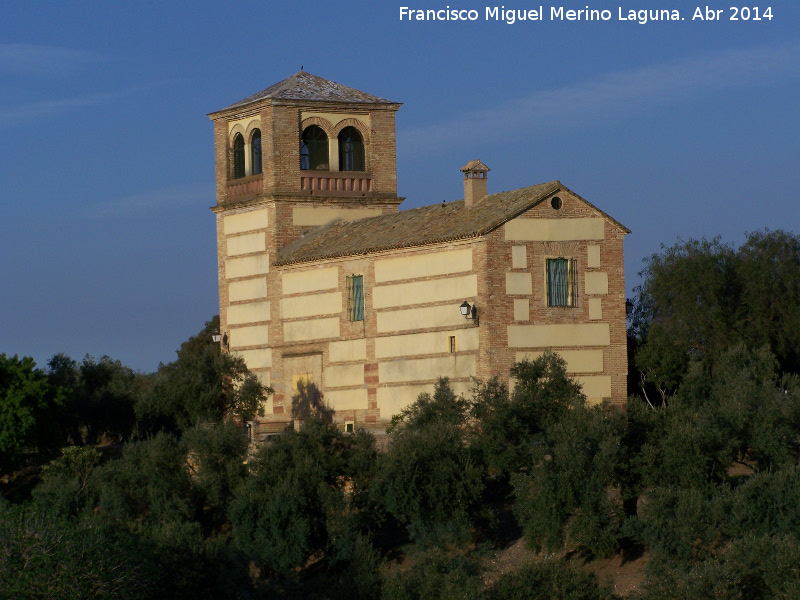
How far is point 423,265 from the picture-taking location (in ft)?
147

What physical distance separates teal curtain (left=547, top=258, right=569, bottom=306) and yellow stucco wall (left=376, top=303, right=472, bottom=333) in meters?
2.46

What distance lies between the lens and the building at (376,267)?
43500 mm

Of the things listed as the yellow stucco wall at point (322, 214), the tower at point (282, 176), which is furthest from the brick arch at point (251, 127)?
the yellow stucco wall at point (322, 214)

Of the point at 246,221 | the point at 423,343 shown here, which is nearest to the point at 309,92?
the point at 246,221

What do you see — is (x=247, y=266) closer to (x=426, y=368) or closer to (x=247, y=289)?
(x=247, y=289)

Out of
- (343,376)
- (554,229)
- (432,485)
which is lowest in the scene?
(432,485)

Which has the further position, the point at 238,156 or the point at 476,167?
the point at 238,156

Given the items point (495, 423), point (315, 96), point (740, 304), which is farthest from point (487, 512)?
point (315, 96)

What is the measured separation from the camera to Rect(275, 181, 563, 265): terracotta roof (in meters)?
43.9

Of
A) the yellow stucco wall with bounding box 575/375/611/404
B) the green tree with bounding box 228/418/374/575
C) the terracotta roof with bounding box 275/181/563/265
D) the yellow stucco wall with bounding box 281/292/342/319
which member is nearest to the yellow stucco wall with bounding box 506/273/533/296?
the terracotta roof with bounding box 275/181/563/265

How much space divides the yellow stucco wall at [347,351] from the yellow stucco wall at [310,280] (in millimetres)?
1694

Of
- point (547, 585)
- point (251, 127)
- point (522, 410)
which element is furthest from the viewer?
point (251, 127)

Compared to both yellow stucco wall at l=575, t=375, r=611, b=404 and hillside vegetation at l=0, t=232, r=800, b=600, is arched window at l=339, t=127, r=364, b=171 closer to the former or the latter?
hillside vegetation at l=0, t=232, r=800, b=600

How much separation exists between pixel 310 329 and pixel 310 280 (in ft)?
4.65
